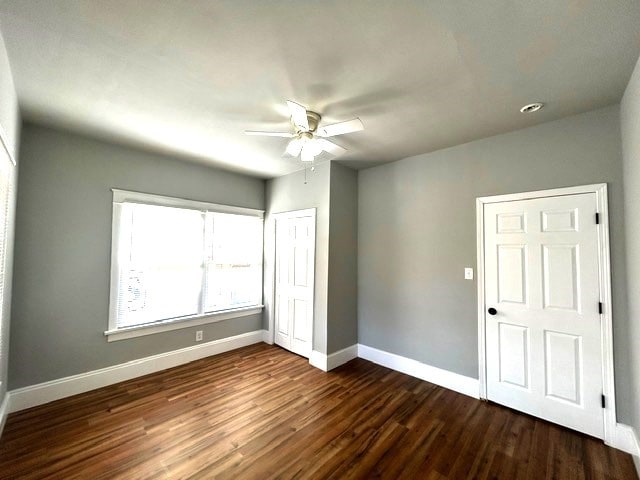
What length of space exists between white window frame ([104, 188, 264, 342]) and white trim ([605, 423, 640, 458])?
13.6 ft

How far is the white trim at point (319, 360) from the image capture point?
3.39 metres

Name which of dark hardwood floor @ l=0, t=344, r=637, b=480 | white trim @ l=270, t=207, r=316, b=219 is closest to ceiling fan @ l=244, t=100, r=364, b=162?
white trim @ l=270, t=207, r=316, b=219

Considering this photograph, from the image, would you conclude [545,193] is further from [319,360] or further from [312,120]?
[319,360]

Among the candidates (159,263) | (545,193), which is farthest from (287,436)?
(545,193)

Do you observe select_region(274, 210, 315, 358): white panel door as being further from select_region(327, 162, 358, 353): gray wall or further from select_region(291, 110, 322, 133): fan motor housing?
select_region(291, 110, 322, 133): fan motor housing

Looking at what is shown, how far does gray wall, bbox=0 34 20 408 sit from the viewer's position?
168cm

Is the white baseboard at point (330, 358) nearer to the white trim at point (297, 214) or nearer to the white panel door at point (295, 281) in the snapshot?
the white panel door at point (295, 281)

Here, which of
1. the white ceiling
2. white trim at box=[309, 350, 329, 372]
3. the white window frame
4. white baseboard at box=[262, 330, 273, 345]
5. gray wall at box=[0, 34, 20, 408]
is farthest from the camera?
white baseboard at box=[262, 330, 273, 345]

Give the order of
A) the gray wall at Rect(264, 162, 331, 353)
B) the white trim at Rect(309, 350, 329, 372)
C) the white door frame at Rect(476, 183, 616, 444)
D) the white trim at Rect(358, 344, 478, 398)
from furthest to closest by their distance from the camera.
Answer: the gray wall at Rect(264, 162, 331, 353)
the white trim at Rect(309, 350, 329, 372)
the white trim at Rect(358, 344, 478, 398)
the white door frame at Rect(476, 183, 616, 444)

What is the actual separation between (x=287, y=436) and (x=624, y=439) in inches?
103

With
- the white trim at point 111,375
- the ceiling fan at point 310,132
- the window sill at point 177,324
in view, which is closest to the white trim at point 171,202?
the window sill at point 177,324

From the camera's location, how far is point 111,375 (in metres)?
2.97

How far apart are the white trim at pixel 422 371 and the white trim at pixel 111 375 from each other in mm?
2029

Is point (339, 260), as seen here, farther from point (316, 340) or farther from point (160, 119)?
point (160, 119)
